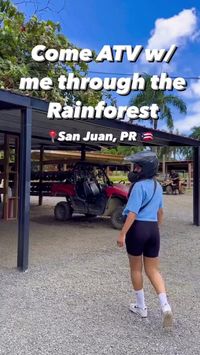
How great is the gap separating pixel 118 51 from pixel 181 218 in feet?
18.2

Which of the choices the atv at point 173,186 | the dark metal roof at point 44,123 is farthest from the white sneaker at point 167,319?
the atv at point 173,186

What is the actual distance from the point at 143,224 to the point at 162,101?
25.7 m

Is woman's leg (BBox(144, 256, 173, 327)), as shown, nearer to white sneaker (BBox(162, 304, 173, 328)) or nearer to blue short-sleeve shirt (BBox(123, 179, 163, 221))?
white sneaker (BBox(162, 304, 173, 328))

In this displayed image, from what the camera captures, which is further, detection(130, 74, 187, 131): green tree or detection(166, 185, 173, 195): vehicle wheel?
detection(130, 74, 187, 131): green tree

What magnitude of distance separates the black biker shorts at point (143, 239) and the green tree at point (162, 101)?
24.6 metres

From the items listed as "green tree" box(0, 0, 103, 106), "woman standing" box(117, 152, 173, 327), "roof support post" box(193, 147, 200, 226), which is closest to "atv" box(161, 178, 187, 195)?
"green tree" box(0, 0, 103, 106)

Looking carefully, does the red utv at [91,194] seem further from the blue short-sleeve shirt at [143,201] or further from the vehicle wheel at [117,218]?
the blue short-sleeve shirt at [143,201]

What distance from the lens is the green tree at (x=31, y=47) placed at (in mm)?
12422

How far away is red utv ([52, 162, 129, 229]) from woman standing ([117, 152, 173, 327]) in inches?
247

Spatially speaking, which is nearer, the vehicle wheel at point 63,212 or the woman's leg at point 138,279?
the woman's leg at point 138,279

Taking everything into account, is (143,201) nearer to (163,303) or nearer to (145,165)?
(145,165)

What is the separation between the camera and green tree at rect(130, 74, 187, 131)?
28266mm

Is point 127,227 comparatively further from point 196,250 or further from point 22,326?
point 196,250

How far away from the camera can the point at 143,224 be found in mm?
4016
